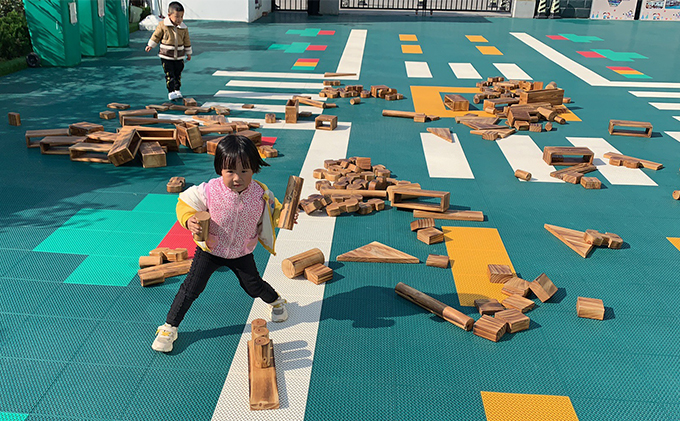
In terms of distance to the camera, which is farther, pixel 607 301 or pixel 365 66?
pixel 365 66

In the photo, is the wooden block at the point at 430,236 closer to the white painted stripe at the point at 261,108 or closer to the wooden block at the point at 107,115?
the white painted stripe at the point at 261,108

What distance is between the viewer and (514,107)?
11492 mm

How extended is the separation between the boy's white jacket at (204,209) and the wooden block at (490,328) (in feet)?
6.28

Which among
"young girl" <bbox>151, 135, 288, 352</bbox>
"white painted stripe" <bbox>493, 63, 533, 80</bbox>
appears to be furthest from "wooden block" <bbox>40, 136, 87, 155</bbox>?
"white painted stripe" <bbox>493, 63, 533, 80</bbox>

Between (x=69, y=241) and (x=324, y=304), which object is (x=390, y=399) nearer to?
(x=324, y=304)

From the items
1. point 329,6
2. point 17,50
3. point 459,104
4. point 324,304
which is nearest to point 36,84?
point 17,50

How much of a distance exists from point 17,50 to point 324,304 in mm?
13858

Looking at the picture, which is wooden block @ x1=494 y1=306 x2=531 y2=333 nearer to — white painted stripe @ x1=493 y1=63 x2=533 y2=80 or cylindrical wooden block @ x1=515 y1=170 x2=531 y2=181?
cylindrical wooden block @ x1=515 y1=170 x2=531 y2=181

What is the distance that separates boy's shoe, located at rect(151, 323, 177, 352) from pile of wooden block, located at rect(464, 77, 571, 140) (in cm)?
732

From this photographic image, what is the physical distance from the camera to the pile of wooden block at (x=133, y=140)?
8.41 metres

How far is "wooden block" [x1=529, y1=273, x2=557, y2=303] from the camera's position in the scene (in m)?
5.42

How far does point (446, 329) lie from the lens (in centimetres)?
500

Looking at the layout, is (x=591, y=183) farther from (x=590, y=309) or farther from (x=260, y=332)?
(x=260, y=332)

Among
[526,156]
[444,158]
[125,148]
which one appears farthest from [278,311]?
[526,156]
